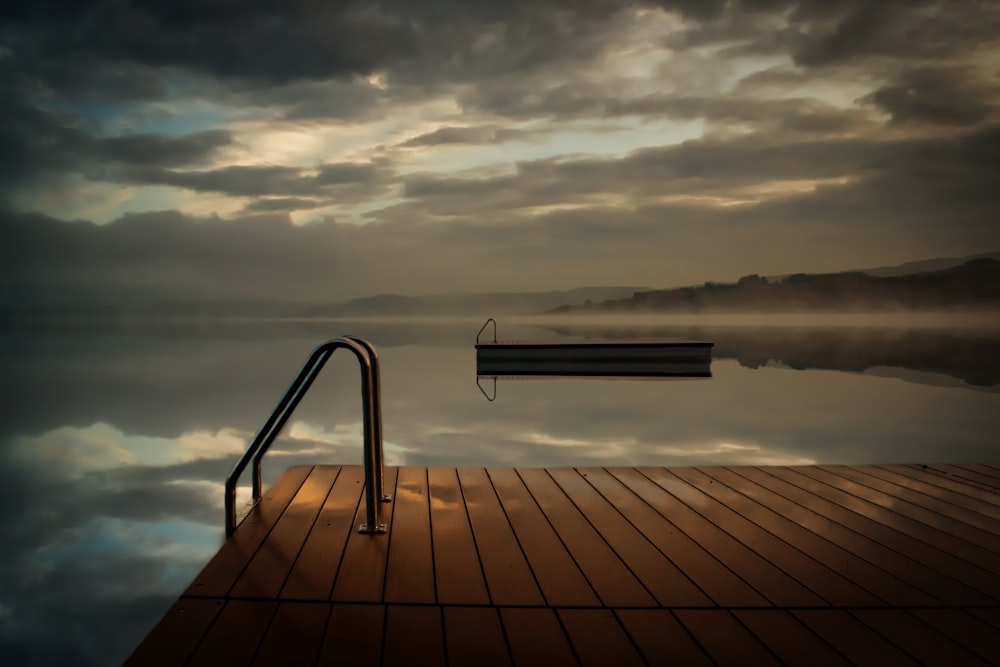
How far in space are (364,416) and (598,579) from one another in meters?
1.04

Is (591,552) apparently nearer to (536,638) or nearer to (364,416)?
(536,638)

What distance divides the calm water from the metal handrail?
3.99 feet

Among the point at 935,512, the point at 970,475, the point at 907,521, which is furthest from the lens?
the point at 970,475

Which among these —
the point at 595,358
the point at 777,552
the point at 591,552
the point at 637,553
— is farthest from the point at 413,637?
the point at 595,358

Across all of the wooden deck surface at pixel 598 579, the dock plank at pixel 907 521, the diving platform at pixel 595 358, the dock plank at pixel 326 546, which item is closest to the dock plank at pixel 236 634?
the wooden deck surface at pixel 598 579

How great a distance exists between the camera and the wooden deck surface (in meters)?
1.72

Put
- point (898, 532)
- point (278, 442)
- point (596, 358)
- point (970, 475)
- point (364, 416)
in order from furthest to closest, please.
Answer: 1. point (596, 358)
2. point (278, 442)
3. point (970, 475)
4. point (898, 532)
5. point (364, 416)

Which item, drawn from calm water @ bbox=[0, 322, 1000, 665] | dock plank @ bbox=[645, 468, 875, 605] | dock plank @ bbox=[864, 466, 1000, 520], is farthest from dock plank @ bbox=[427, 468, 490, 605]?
dock plank @ bbox=[864, 466, 1000, 520]

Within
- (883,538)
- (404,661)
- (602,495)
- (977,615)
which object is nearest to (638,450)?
(602,495)

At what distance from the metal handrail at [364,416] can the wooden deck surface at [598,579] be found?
12 cm

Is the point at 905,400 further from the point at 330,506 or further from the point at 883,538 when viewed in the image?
the point at 330,506

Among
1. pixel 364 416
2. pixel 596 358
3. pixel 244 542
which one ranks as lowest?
pixel 596 358

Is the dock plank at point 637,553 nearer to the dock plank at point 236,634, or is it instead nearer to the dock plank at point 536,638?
the dock plank at point 536,638

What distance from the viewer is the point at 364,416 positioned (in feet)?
8.27
